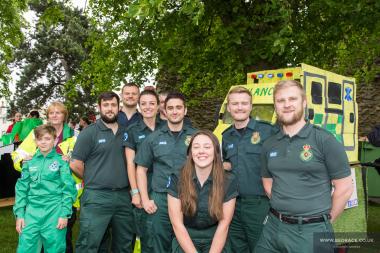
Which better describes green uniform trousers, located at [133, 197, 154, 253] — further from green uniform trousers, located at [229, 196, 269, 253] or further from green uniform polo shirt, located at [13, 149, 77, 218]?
green uniform trousers, located at [229, 196, 269, 253]

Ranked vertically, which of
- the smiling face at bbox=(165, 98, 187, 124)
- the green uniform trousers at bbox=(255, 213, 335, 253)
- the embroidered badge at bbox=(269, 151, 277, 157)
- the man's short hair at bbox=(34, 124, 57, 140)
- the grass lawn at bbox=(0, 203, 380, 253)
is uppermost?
the smiling face at bbox=(165, 98, 187, 124)

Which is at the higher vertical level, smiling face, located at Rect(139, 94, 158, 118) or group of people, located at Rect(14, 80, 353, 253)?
smiling face, located at Rect(139, 94, 158, 118)

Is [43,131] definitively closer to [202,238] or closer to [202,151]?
[202,151]

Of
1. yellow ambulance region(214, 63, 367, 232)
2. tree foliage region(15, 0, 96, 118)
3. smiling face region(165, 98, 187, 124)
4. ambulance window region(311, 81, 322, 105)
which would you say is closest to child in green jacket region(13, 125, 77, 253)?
smiling face region(165, 98, 187, 124)

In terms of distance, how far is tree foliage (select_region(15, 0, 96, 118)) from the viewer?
2950 cm

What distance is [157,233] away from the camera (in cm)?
444

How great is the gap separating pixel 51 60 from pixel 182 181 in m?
29.9

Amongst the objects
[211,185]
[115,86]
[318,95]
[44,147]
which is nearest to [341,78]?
[318,95]

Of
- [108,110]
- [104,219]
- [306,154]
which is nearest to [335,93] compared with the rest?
[306,154]

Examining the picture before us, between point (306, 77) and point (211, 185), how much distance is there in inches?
68.8

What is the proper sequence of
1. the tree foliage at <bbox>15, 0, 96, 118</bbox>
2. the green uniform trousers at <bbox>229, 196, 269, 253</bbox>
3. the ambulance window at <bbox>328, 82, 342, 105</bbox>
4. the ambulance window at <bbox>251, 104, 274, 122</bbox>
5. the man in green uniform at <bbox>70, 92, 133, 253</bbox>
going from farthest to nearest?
the tree foliage at <bbox>15, 0, 96, 118</bbox> < the ambulance window at <bbox>251, 104, 274, 122</bbox> < the ambulance window at <bbox>328, 82, 342, 105</bbox> < the man in green uniform at <bbox>70, 92, 133, 253</bbox> < the green uniform trousers at <bbox>229, 196, 269, 253</bbox>

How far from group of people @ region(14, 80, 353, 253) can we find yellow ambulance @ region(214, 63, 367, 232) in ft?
2.24

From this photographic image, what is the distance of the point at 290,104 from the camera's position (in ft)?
11.4

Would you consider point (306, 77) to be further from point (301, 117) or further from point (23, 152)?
point (23, 152)
